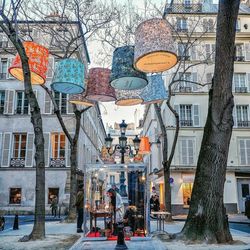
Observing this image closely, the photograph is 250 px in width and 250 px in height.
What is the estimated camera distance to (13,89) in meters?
23.6

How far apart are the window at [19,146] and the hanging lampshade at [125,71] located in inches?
655

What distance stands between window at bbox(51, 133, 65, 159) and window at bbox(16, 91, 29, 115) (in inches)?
116

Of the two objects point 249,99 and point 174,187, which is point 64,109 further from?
point 249,99

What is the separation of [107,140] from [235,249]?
31.4 feet

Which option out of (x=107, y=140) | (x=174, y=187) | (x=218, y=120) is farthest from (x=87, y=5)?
(x=174, y=187)

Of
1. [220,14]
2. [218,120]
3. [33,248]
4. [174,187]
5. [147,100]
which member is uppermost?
[220,14]

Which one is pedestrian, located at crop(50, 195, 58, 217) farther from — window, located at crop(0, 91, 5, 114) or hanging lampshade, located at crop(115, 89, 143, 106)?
hanging lampshade, located at crop(115, 89, 143, 106)

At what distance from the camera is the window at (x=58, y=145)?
22.2 meters

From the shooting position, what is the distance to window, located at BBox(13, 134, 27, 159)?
22.3 meters

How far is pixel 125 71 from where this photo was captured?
706cm

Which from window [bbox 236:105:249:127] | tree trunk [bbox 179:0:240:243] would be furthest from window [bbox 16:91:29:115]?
tree trunk [bbox 179:0:240:243]

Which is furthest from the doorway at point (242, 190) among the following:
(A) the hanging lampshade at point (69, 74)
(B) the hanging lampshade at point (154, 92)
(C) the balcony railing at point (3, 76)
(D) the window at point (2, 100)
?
(C) the balcony railing at point (3, 76)

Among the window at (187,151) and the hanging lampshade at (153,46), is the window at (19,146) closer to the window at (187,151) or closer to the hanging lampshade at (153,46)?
the window at (187,151)

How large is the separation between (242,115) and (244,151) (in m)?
2.89
